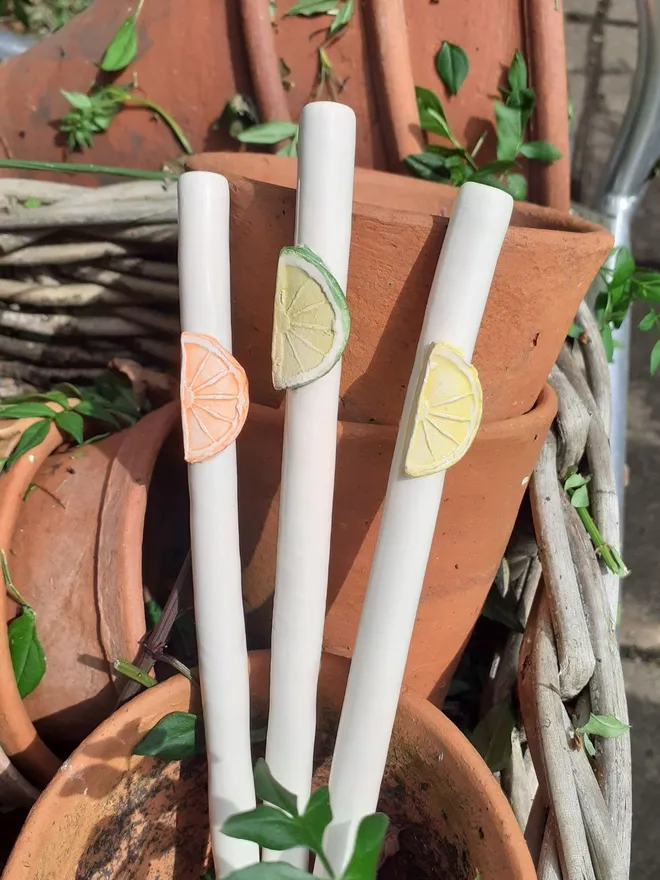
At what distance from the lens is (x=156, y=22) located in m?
0.57

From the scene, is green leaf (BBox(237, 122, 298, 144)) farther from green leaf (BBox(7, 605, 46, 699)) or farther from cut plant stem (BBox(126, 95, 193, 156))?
green leaf (BBox(7, 605, 46, 699))

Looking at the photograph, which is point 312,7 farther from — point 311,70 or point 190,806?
point 190,806

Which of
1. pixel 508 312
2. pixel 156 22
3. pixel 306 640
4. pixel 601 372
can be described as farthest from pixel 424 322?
pixel 156 22

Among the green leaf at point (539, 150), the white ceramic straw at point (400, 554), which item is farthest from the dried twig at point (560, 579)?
the green leaf at point (539, 150)

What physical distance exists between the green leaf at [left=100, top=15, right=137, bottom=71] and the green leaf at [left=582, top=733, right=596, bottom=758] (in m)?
0.60

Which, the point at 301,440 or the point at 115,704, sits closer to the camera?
the point at 301,440

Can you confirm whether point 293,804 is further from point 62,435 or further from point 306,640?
point 62,435

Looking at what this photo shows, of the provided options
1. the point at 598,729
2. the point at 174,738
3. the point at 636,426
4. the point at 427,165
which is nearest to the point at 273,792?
the point at 174,738

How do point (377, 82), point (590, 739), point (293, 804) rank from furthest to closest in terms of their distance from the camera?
point (377, 82) < point (590, 739) < point (293, 804)

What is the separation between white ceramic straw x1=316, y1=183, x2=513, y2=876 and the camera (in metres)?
0.32

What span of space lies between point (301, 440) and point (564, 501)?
239 millimetres

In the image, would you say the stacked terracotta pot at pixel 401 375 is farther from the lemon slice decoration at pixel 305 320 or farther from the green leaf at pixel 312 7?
the green leaf at pixel 312 7

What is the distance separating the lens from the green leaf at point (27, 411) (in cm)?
51

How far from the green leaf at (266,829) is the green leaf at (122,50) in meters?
0.55
